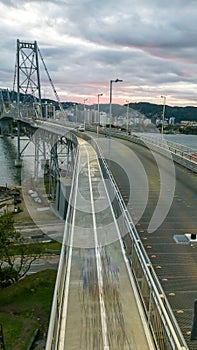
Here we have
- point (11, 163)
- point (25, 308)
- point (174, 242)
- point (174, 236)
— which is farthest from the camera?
point (11, 163)

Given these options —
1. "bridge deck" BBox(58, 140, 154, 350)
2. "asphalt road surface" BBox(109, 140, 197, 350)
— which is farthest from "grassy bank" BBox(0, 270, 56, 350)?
"bridge deck" BBox(58, 140, 154, 350)

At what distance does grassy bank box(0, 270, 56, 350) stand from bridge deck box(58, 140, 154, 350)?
660 cm

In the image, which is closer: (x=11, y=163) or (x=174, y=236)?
(x=174, y=236)

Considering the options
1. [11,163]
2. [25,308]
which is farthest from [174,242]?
[11,163]

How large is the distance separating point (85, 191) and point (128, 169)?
5.79m

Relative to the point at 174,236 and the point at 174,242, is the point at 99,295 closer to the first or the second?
the point at 174,242

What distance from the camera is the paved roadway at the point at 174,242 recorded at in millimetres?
6043

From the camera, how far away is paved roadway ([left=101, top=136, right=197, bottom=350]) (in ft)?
19.8

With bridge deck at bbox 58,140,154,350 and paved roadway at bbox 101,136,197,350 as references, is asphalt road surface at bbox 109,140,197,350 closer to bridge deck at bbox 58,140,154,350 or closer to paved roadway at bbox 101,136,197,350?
paved roadway at bbox 101,136,197,350

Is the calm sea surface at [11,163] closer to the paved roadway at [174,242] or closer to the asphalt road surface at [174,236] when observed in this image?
the asphalt road surface at [174,236]

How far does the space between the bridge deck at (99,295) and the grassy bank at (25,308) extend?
21.6ft

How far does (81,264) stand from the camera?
7.64 m

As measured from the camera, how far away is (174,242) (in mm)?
8484

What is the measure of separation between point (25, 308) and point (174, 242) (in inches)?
403
